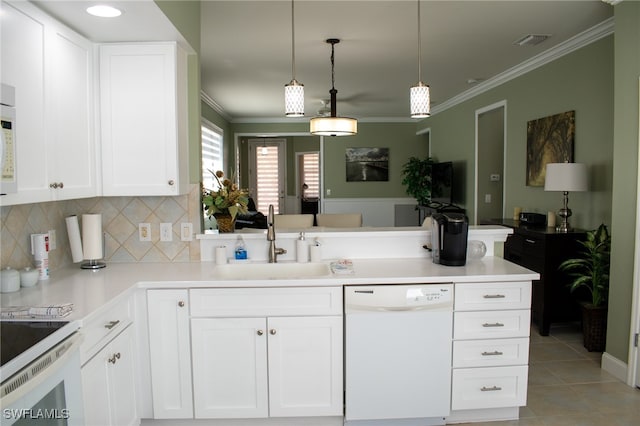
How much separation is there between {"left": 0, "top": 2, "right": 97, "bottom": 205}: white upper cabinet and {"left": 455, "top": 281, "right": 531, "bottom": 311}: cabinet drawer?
205 centimetres

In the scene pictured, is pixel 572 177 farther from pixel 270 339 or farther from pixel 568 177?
pixel 270 339

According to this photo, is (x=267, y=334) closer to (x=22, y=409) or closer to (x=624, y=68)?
(x=22, y=409)

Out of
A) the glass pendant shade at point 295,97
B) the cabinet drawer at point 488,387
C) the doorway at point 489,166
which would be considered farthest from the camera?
the doorway at point 489,166

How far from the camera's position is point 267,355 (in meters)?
2.38

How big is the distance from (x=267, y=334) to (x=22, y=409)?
1.21 metres

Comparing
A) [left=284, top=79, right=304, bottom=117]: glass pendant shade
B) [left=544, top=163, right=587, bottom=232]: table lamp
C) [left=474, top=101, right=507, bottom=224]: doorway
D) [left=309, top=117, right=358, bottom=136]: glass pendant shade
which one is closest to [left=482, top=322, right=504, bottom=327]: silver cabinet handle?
[left=284, top=79, right=304, bottom=117]: glass pendant shade

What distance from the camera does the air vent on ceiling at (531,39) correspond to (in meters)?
3.96

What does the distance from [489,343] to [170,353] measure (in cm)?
169

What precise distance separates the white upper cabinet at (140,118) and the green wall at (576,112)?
3.36 m

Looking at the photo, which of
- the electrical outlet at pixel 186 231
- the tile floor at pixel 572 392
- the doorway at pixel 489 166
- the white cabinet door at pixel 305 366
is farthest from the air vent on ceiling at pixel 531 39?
the electrical outlet at pixel 186 231

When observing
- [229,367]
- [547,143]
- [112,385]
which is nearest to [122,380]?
[112,385]

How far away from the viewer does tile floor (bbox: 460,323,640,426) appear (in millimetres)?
2600

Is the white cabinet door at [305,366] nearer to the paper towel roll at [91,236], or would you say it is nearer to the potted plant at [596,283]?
the paper towel roll at [91,236]

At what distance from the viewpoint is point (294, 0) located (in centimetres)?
317
